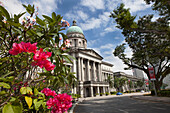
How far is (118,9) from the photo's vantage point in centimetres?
1360

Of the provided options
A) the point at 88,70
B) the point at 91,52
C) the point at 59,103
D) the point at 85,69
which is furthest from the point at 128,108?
the point at 91,52

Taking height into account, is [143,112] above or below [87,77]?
below

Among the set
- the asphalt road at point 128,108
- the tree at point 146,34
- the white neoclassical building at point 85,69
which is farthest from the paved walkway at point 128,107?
the white neoclassical building at point 85,69

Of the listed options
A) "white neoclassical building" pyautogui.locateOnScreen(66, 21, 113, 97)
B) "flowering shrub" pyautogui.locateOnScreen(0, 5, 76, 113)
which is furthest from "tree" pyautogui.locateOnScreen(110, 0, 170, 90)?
"white neoclassical building" pyautogui.locateOnScreen(66, 21, 113, 97)

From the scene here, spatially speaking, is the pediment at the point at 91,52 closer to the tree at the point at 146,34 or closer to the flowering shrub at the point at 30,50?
the tree at the point at 146,34

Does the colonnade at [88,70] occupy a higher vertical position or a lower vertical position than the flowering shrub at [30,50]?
higher

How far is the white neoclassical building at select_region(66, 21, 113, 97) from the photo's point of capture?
146 feet

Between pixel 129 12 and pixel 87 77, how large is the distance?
39.6 meters

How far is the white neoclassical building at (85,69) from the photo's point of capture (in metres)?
44.5

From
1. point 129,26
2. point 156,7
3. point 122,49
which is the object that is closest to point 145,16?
point 156,7

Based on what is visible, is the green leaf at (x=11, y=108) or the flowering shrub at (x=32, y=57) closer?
the green leaf at (x=11, y=108)

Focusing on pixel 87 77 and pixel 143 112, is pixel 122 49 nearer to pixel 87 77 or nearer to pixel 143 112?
pixel 143 112

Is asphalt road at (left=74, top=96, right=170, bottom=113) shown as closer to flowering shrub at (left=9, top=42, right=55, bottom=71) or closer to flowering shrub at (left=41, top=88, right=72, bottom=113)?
flowering shrub at (left=41, top=88, right=72, bottom=113)

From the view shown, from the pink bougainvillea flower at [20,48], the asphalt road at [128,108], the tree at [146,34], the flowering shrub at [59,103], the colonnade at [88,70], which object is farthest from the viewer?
the colonnade at [88,70]
